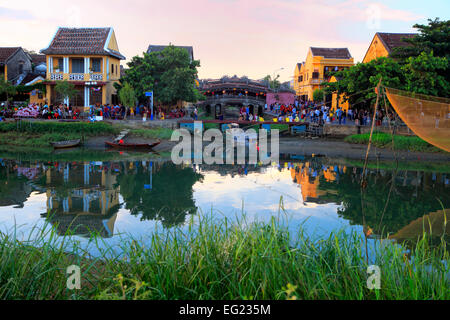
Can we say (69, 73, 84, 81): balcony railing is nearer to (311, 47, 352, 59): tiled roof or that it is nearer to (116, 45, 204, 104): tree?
(116, 45, 204, 104): tree

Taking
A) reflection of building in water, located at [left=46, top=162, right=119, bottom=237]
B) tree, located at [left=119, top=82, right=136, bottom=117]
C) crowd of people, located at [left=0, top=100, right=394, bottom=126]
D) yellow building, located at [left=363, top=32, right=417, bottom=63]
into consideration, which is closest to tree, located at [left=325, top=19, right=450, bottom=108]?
crowd of people, located at [left=0, top=100, right=394, bottom=126]

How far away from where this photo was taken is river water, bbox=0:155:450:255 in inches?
373

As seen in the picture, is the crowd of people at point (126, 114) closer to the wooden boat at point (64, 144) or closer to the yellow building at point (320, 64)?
the wooden boat at point (64, 144)

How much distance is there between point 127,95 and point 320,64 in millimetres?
26624

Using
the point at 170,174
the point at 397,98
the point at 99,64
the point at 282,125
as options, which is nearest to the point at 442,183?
the point at 397,98

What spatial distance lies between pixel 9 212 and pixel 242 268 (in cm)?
805

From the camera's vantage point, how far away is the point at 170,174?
17.2 metres

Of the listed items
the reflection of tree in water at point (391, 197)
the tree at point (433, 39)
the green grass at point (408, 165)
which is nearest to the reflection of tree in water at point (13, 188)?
the reflection of tree in water at point (391, 197)

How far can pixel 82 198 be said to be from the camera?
40.6 ft

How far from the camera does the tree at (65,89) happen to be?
2937 cm

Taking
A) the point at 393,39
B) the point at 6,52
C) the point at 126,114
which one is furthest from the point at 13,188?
the point at 393,39

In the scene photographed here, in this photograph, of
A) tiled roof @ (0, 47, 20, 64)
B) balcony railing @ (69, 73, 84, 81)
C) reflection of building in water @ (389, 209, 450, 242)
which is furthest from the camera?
tiled roof @ (0, 47, 20, 64)

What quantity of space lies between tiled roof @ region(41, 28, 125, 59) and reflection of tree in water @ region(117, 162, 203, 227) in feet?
56.7

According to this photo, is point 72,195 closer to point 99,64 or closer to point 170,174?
point 170,174
